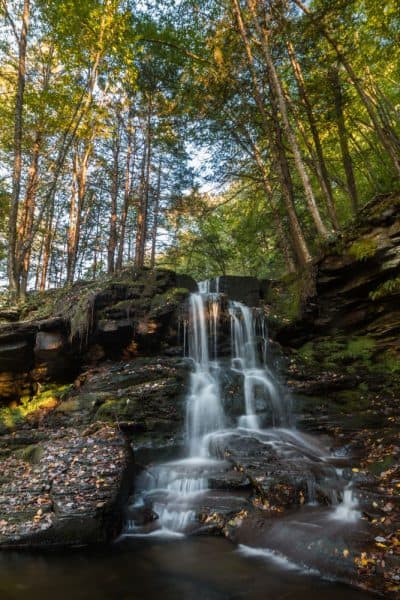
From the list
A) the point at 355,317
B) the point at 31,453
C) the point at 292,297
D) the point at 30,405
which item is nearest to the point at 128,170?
the point at 292,297

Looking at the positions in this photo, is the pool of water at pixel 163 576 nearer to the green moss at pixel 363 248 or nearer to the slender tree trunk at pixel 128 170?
the green moss at pixel 363 248

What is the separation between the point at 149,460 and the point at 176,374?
2.43 metres

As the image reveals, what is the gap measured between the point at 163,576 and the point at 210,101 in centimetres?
1503

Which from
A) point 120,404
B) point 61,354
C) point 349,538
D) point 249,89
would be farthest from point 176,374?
point 249,89

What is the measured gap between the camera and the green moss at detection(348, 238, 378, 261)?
880 cm

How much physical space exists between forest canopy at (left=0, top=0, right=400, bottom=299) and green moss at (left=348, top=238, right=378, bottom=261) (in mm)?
947

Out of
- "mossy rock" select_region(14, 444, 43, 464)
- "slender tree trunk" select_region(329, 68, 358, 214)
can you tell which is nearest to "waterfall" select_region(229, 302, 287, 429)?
"mossy rock" select_region(14, 444, 43, 464)

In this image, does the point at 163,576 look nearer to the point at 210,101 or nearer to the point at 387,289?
the point at 387,289

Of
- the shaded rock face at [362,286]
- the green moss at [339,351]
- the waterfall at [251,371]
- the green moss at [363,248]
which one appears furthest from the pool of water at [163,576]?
the green moss at [363,248]

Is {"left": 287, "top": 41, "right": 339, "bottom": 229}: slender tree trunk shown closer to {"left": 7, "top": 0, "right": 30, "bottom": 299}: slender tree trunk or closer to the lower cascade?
Result: the lower cascade

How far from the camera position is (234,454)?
22.3ft

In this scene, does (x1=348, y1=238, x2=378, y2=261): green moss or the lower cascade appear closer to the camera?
the lower cascade

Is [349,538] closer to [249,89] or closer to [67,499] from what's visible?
[67,499]

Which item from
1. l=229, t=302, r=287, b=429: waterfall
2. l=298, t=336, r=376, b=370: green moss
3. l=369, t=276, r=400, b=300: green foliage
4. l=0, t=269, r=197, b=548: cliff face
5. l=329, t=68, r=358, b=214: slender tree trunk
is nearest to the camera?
l=0, t=269, r=197, b=548: cliff face
